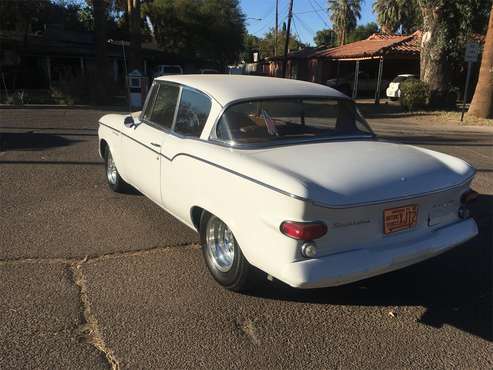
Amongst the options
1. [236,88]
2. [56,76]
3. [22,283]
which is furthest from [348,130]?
[56,76]

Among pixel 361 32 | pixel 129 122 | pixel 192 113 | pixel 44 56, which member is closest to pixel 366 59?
pixel 44 56

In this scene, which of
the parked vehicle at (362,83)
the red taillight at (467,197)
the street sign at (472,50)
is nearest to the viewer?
the red taillight at (467,197)

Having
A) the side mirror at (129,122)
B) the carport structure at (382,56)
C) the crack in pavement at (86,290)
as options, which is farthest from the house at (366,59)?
the crack in pavement at (86,290)

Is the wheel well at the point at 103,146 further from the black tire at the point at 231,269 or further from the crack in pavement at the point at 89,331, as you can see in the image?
the black tire at the point at 231,269

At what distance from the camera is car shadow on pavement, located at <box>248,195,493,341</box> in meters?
3.33

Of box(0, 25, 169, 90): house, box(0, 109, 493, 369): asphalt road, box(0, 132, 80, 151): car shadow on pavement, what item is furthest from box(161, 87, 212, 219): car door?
box(0, 25, 169, 90): house

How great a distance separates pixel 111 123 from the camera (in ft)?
18.6

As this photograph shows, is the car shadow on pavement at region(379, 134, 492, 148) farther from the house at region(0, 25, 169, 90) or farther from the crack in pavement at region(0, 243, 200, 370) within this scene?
the house at region(0, 25, 169, 90)

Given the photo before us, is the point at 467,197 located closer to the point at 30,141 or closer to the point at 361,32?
the point at 30,141

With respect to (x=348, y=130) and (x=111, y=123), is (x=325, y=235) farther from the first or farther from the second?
(x=111, y=123)

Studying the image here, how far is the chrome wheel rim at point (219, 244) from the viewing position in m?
3.61

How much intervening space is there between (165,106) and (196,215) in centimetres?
127

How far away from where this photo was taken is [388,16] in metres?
48.9

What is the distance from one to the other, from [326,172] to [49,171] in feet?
17.8
